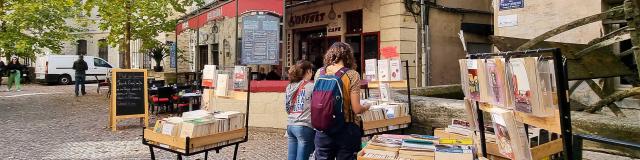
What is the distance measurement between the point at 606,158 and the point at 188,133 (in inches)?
132

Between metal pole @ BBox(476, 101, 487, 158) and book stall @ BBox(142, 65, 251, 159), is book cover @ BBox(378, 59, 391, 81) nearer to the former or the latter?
book stall @ BBox(142, 65, 251, 159)

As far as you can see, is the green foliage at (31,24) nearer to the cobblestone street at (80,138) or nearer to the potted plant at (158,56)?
the potted plant at (158,56)

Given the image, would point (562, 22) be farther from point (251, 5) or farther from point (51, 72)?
point (51, 72)

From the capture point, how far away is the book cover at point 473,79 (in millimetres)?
2944

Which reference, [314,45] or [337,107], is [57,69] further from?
[337,107]

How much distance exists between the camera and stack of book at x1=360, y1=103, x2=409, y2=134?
538cm

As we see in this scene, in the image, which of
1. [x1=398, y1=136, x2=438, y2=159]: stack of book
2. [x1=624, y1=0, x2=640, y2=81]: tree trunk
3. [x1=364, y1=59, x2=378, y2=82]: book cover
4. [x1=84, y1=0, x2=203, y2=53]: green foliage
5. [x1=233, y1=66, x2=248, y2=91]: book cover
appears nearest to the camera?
[x1=398, y1=136, x2=438, y2=159]: stack of book

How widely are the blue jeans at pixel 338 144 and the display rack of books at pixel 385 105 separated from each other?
2.92 ft

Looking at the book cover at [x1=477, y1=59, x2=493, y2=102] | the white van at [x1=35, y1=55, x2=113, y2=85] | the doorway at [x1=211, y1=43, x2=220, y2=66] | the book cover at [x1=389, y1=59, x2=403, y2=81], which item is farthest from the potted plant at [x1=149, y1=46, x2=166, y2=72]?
the book cover at [x1=477, y1=59, x2=493, y2=102]

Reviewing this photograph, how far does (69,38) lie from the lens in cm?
2683

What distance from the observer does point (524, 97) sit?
A: 7.62ft

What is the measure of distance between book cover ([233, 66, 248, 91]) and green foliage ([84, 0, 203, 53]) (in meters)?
10.5

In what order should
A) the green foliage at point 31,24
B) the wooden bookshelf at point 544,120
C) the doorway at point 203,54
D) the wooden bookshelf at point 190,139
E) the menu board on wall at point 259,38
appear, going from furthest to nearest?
the green foliage at point 31,24
the doorway at point 203,54
the menu board on wall at point 259,38
the wooden bookshelf at point 190,139
the wooden bookshelf at point 544,120

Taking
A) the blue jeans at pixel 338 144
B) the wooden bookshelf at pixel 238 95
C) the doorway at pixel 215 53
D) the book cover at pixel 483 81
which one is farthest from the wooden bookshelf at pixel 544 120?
the doorway at pixel 215 53
